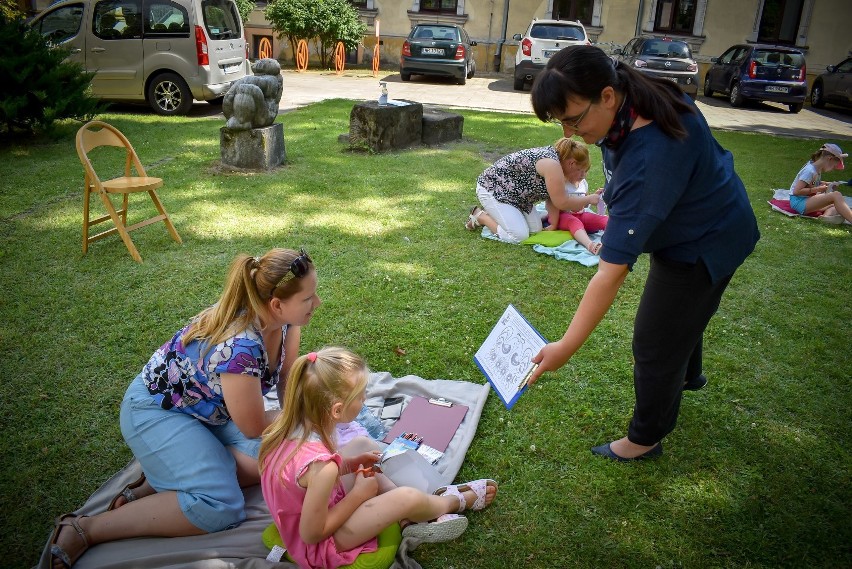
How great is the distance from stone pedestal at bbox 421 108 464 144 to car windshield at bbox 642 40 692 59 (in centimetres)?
897

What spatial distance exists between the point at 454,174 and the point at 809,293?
4.20 metres

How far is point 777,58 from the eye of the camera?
15641mm

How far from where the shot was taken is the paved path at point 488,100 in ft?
42.8

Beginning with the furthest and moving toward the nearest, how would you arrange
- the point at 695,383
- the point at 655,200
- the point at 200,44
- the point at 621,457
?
the point at 200,44 < the point at 695,383 < the point at 621,457 < the point at 655,200

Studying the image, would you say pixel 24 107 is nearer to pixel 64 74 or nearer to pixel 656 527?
pixel 64 74

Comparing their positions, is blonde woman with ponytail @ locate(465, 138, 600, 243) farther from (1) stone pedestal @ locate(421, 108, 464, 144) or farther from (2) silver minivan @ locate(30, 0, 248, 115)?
(2) silver minivan @ locate(30, 0, 248, 115)

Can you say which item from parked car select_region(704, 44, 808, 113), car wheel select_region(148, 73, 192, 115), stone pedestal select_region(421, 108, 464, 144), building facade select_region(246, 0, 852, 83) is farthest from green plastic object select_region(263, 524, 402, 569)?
building facade select_region(246, 0, 852, 83)

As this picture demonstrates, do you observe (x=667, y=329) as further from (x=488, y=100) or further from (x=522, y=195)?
(x=488, y=100)

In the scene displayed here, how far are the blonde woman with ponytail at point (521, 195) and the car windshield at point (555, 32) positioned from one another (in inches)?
476

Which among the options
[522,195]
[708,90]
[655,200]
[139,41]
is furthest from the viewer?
[708,90]

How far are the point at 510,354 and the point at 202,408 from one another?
149 centimetres

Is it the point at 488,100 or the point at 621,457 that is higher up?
the point at 488,100

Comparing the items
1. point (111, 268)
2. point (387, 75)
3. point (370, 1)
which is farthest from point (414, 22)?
point (111, 268)

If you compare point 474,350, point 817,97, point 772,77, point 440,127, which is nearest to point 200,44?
point 440,127
